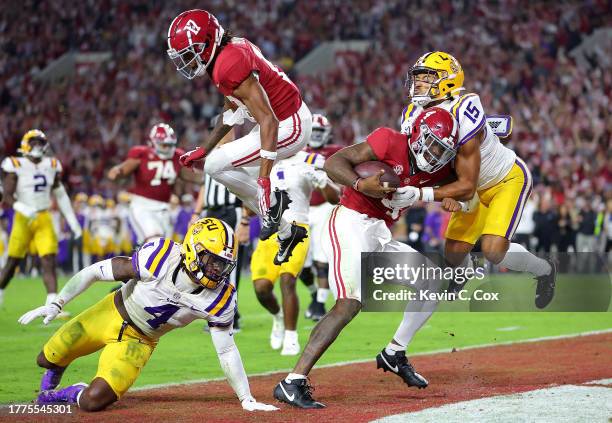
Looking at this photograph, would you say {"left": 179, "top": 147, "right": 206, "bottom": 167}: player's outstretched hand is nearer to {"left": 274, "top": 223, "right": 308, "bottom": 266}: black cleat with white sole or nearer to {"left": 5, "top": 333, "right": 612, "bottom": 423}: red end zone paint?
{"left": 274, "top": 223, "right": 308, "bottom": 266}: black cleat with white sole

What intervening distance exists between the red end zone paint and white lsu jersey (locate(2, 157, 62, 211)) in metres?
5.17

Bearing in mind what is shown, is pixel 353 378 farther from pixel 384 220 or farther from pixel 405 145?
pixel 405 145

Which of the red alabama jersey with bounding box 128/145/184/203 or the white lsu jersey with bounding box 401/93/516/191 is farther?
the red alabama jersey with bounding box 128/145/184/203

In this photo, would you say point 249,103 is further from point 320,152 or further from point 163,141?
point 163,141

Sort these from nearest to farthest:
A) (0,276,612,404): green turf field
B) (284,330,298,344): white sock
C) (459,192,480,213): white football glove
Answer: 1. (459,192,480,213): white football glove
2. (0,276,612,404): green turf field
3. (284,330,298,344): white sock

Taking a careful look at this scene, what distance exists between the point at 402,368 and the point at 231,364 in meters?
1.44

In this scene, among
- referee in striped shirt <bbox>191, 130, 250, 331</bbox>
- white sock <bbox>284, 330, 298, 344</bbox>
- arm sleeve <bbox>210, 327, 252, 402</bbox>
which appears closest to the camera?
arm sleeve <bbox>210, 327, 252, 402</bbox>

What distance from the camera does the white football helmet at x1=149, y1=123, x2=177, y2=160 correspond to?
11969mm

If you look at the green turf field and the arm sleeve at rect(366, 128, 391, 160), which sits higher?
the arm sleeve at rect(366, 128, 391, 160)

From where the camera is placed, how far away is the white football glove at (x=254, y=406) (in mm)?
5676

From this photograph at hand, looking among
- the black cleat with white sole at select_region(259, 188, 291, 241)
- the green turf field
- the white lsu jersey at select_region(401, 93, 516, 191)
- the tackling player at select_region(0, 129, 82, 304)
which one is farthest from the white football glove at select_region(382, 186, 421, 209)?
the tackling player at select_region(0, 129, 82, 304)

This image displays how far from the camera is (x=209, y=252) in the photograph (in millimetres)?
5691

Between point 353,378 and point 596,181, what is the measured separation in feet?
41.6

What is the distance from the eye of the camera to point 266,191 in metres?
6.51
